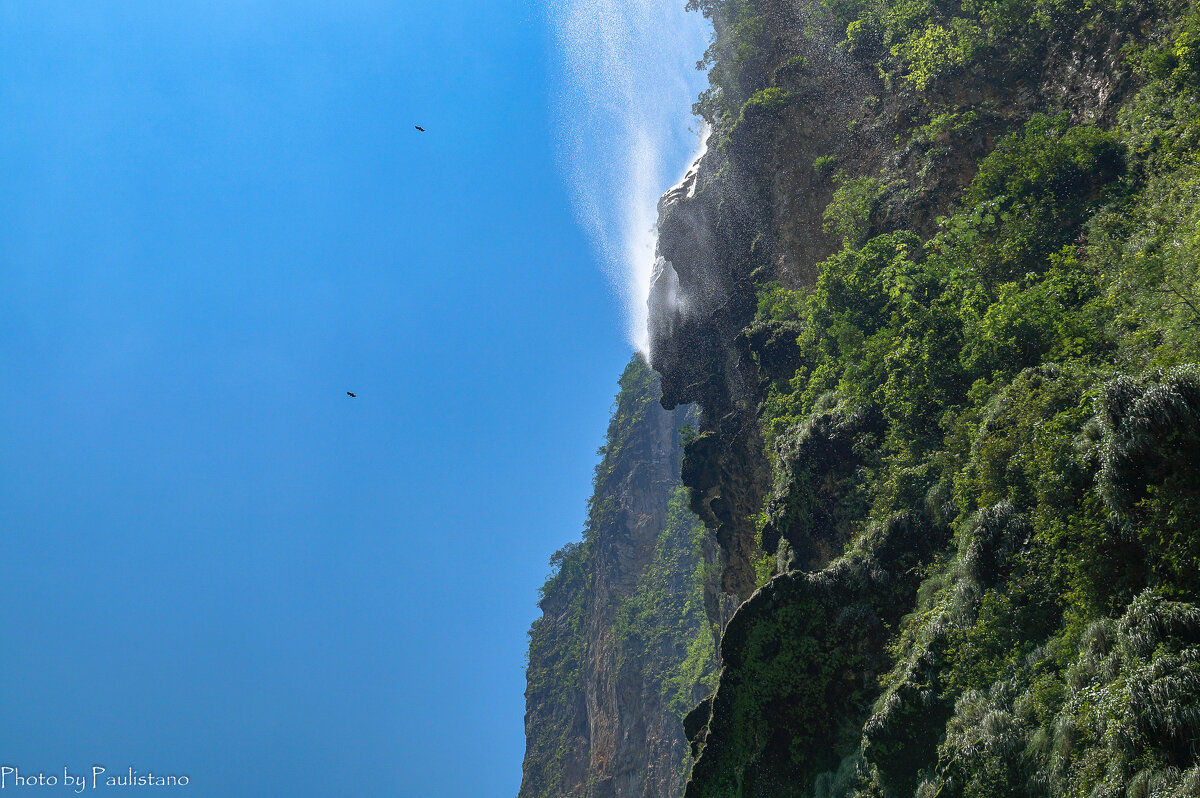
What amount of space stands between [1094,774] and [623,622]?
63110 millimetres

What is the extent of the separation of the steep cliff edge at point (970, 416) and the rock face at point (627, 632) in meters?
26.1

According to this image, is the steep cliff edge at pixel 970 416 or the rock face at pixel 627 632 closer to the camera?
the steep cliff edge at pixel 970 416

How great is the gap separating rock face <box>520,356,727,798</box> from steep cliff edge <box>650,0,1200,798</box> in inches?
1027

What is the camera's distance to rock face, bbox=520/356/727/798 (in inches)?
2410

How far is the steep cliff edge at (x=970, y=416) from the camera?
33.4ft

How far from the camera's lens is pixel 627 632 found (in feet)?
223

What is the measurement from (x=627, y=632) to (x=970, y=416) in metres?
57.1

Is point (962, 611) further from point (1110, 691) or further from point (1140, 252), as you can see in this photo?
point (1140, 252)

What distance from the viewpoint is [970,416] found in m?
16.1

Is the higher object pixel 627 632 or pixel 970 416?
pixel 627 632

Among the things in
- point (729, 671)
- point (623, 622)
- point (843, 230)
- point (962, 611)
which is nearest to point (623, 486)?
point (623, 622)

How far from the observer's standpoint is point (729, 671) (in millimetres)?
18625

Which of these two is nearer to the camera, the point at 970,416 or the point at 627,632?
the point at 970,416

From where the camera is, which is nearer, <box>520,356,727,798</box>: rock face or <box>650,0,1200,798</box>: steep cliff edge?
<box>650,0,1200,798</box>: steep cliff edge
